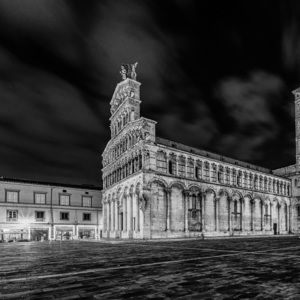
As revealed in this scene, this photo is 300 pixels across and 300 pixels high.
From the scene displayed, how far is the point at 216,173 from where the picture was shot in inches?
1893

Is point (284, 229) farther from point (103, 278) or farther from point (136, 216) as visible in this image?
point (103, 278)

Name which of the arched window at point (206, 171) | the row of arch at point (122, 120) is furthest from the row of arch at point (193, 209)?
the row of arch at point (122, 120)

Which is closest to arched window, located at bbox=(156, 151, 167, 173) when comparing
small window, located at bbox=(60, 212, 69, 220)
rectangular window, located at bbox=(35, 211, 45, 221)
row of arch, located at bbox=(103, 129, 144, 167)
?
row of arch, located at bbox=(103, 129, 144, 167)

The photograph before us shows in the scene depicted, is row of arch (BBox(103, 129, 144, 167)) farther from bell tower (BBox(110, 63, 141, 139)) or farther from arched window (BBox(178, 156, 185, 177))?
arched window (BBox(178, 156, 185, 177))

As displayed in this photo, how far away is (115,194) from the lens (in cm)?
4775

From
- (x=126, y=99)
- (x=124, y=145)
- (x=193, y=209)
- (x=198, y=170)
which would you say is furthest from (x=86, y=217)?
(x=126, y=99)

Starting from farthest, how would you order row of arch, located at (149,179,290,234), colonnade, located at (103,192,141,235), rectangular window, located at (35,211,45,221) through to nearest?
1. rectangular window, located at (35,211,45,221)
2. colonnade, located at (103,192,141,235)
3. row of arch, located at (149,179,290,234)

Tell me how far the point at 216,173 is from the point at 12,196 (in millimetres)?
34363

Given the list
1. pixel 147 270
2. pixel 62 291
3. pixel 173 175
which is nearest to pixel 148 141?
pixel 173 175

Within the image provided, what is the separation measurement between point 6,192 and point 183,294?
49.8 metres

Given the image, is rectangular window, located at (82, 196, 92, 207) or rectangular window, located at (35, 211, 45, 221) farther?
rectangular window, located at (82, 196, 92, 207)

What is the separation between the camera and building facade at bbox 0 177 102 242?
49500 mm

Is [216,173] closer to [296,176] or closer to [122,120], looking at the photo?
[122,120]

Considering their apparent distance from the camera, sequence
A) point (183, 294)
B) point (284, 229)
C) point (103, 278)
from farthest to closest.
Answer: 1. point (284, 229)
2. point (103, 278)
3. point (183, 294)
